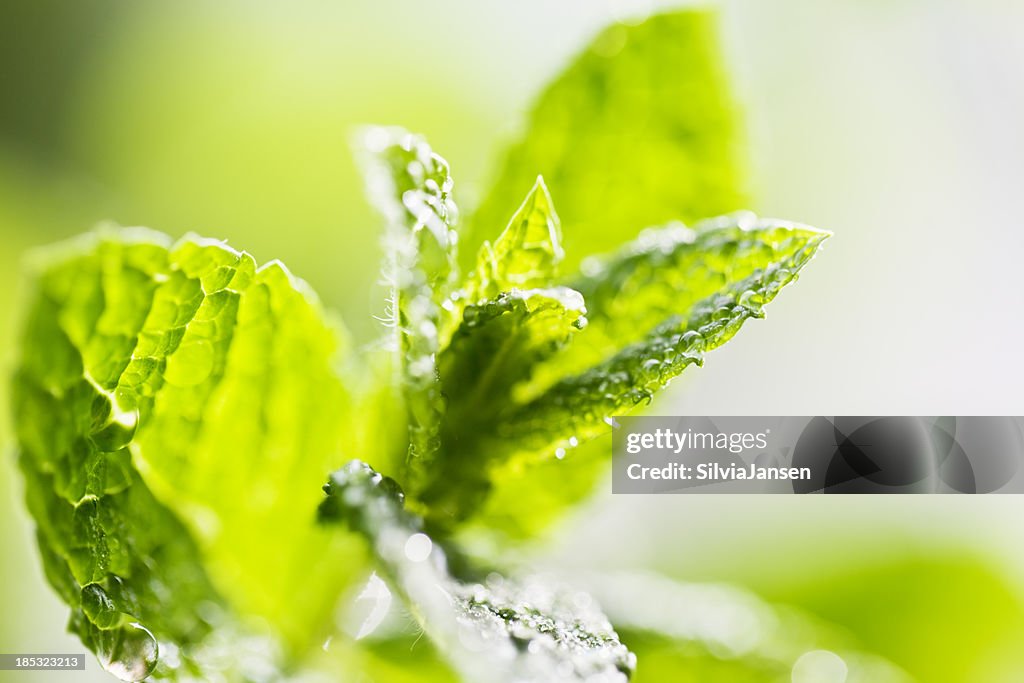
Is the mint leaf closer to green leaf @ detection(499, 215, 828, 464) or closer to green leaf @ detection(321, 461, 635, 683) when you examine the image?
green leaf @ detection(499, 215, 828, 464)

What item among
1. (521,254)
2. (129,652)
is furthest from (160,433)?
(521,254)

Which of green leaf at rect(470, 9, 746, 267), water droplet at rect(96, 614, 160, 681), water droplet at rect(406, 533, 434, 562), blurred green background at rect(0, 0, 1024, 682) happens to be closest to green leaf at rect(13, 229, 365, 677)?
water droplet at rect(96, 614, 160, 681)

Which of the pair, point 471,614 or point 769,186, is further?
point 769,186

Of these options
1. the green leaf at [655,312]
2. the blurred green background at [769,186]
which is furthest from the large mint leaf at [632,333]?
the blurred green background at [769,186]

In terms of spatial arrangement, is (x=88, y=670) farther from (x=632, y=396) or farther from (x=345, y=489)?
(x=632, y=396)

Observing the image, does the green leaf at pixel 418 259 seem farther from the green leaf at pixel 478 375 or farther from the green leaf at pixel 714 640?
the green leaf at pixel 714 640

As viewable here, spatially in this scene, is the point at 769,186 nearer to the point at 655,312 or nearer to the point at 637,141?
the point at 637,141

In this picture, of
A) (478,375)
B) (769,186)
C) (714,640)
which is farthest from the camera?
(769,186)
